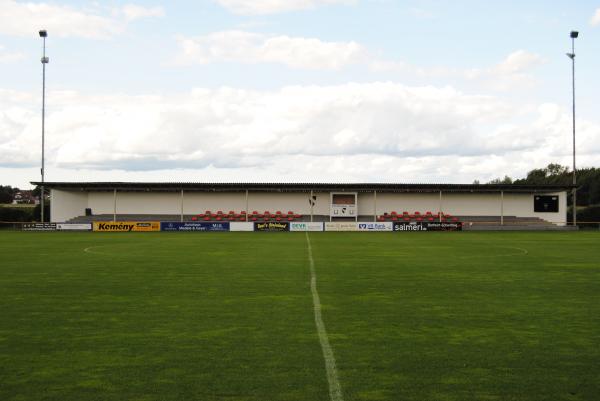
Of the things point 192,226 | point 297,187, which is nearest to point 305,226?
point 297,187

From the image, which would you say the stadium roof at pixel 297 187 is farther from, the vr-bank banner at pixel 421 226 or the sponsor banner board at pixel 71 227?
the vr-bank banner at pixel 421 226

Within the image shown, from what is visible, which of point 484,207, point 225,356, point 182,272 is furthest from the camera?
point 484,207

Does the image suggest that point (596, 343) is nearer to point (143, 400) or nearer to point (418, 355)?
point (418, 355)

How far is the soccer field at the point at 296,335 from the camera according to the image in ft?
23.5

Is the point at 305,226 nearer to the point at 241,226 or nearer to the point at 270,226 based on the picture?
the point at 270,226

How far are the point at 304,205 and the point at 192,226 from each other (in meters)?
16.7

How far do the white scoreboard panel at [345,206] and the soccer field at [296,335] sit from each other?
1811 inches

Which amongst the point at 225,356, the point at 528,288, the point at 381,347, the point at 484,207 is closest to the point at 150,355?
the point at 225,356

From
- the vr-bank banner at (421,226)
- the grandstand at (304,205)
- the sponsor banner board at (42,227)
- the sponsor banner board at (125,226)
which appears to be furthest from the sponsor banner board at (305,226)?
the sponsor banner board at (42,227)

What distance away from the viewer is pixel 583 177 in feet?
465

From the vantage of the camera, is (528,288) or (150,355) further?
(528,288)

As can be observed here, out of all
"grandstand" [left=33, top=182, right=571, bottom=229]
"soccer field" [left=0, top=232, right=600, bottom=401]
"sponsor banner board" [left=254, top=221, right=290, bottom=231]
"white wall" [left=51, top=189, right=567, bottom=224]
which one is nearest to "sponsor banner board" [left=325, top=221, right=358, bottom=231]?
"sponsor banner board" [left=254, top=221, right=290, bottom=231]

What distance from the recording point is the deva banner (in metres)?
56.1

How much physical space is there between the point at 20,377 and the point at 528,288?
41.3ft
